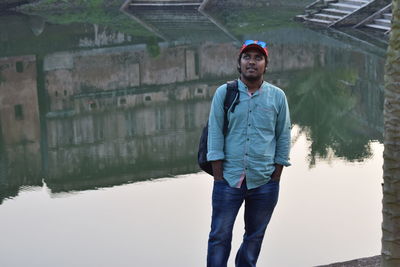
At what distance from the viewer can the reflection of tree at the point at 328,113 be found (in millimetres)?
12039

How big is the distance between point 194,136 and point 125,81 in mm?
5665

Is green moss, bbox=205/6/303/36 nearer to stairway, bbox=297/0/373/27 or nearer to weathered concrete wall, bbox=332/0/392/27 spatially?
stairway, bbox=297/0/373/27

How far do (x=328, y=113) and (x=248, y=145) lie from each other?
9.57 m

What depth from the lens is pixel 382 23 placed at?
77.0 feet

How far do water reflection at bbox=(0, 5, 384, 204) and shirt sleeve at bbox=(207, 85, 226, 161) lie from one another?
531 cm

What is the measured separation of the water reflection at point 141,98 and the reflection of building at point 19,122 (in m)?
0.02

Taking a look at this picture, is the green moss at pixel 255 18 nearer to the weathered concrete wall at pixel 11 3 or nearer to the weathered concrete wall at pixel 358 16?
the weathered concrete wall at pixel 358 16

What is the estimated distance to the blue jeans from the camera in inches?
207

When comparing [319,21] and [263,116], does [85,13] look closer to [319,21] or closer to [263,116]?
[319,21]

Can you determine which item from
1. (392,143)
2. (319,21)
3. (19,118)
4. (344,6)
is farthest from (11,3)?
(392,143)

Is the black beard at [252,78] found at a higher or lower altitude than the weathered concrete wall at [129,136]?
higher

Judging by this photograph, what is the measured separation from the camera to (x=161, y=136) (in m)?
13.0

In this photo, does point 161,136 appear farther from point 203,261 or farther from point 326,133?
point 203,261

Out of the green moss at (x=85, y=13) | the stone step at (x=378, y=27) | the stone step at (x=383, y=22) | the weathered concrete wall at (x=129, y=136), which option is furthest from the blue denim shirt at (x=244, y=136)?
the green moss at (x=85, y=13)
